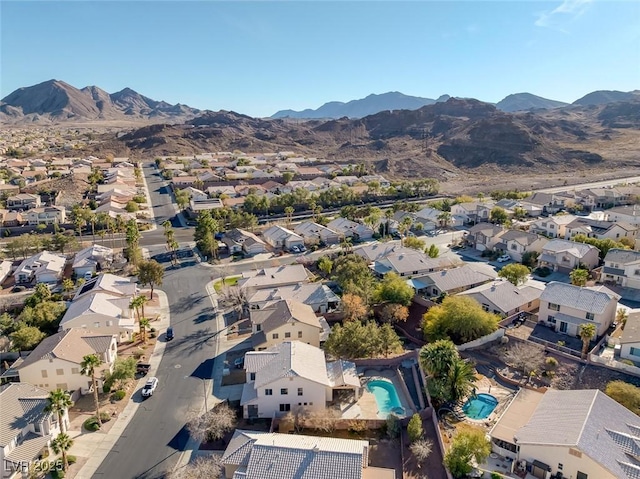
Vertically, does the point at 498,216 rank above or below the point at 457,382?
above

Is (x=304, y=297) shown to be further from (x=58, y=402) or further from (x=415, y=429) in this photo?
(x=58, y=402)

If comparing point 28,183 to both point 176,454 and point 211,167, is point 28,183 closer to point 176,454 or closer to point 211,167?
point 211,167

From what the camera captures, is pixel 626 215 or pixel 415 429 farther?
pixel 626 215

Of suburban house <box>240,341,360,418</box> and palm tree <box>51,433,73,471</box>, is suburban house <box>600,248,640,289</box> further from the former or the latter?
palm tree <box>51,433,73,471</box>

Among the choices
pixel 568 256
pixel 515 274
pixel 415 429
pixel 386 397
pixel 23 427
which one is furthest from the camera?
pixel 568 256

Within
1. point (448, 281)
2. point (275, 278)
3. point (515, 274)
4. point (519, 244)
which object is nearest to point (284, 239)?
point (275, 278)

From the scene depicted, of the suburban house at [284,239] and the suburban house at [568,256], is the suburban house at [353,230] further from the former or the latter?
the suburban house at [568,256]

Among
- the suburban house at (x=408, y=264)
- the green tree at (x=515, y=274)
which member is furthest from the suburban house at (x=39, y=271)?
the green tree at (x=515, y=274)


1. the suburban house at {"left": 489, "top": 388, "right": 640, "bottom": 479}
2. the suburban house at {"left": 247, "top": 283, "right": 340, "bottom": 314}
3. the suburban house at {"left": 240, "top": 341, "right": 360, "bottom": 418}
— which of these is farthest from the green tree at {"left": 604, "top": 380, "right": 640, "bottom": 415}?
the suburban house at {"left": 247, "top": 283, "right": 340, "bottom": 314}
